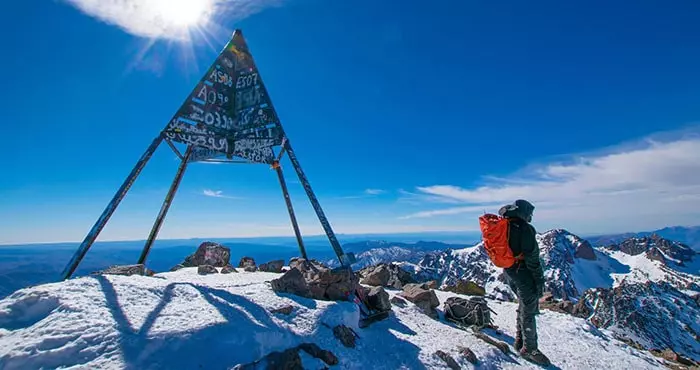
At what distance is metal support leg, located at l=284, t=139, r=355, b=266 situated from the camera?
36.6 feet

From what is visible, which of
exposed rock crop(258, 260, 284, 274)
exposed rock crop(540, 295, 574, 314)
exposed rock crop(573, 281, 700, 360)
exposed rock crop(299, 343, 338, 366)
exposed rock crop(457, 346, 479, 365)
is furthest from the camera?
exposed rock crop(573, 281, 700, 360)

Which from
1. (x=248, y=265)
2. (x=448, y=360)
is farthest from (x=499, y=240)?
(x=248, y=265)

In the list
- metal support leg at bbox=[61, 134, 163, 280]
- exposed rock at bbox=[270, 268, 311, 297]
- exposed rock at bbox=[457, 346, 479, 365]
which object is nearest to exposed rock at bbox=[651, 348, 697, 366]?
exposed rock at bbox=[457, 346, 479, 365]

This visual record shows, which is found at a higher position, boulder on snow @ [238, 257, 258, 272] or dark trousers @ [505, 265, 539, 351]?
boulder on snow @ [238, 257, 258, 272]

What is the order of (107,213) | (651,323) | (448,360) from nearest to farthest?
(448,360) → (107,213) → (651,323)

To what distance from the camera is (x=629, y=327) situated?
588 ft

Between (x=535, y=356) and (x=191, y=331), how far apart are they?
33.0ft

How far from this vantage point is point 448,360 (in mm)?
8688

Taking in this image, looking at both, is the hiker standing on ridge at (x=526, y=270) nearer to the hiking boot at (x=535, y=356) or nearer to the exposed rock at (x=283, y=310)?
the hiking boot at (x=535, y=356)

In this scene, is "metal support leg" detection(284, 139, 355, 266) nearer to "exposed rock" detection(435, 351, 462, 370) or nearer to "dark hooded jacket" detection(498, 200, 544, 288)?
"exposed rock" detection(435, 351, 462, 370)

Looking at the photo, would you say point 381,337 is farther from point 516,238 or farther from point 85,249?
point 85,249

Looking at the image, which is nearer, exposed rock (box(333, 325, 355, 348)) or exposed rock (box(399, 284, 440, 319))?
exposed rock (box(333, 325, 355, 348))

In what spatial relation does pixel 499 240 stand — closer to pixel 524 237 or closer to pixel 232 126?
pixel 524 237

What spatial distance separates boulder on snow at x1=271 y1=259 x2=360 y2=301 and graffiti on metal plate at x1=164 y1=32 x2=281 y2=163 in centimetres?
478
